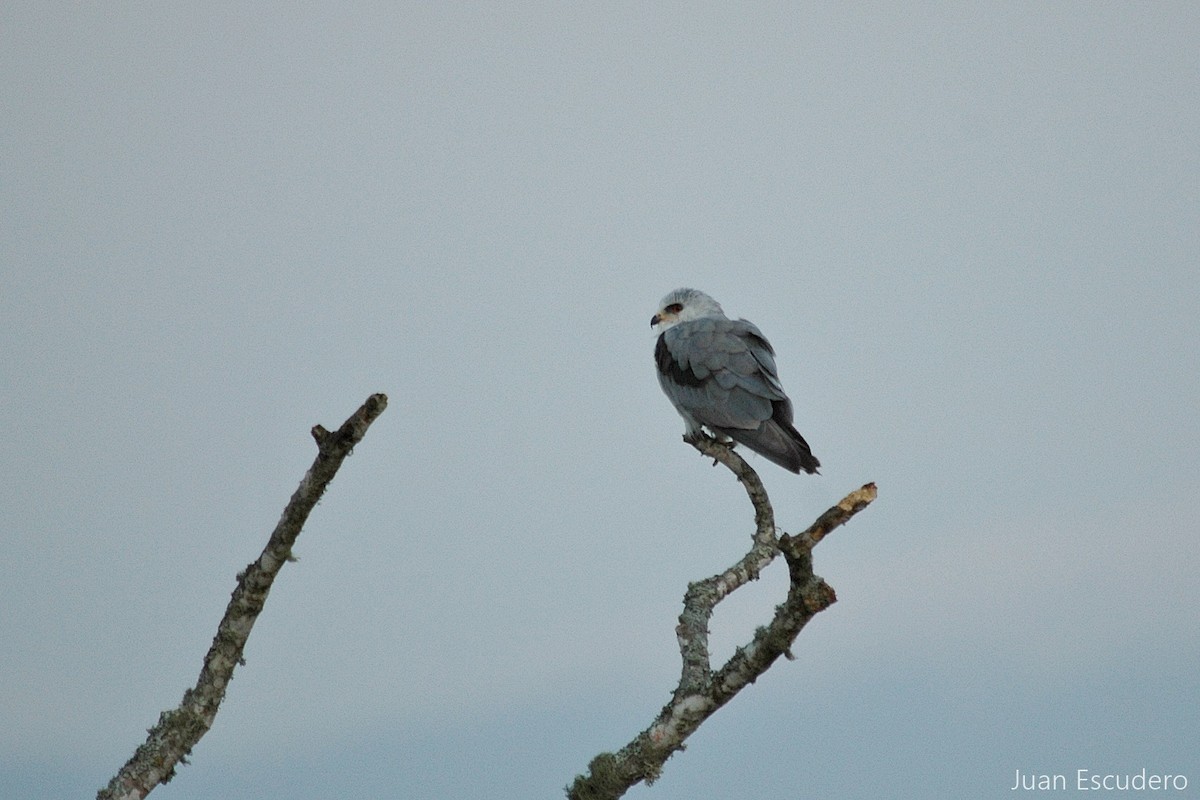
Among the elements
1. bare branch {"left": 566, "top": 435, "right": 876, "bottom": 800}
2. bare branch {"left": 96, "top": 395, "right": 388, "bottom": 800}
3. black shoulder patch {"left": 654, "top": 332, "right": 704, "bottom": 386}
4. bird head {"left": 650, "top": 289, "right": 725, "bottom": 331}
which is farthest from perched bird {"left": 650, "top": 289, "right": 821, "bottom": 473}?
bare branch {"left": 96, "top": 395, "right": 388, "bottom": 800}

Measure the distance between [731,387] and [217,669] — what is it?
4.92m

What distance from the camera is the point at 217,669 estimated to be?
20.4 feet

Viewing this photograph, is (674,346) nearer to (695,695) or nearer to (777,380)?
(777,380)

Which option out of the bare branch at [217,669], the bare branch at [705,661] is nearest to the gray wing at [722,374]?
the bare branch at [705,661]

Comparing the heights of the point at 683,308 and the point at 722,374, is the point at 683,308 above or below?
above

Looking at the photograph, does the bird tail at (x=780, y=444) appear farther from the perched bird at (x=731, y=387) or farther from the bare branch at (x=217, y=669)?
the bare branch at (x=217, y=669)

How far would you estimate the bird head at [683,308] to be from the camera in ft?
38.8

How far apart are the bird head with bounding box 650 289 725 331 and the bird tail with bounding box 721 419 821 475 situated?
2296 millimetres

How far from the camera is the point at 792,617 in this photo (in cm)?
606

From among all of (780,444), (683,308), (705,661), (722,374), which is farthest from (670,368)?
(705,661)

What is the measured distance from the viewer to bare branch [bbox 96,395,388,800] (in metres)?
6.00

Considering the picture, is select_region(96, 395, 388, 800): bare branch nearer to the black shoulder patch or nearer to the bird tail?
the bird tail

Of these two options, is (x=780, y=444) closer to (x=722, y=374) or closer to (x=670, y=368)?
(x=722, y=374)

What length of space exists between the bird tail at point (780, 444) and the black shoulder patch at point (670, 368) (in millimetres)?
620
